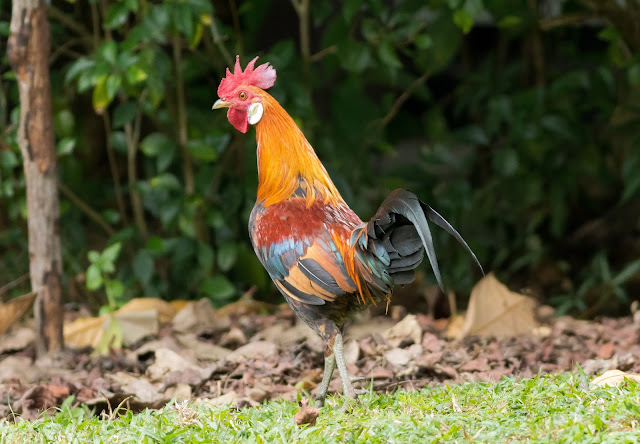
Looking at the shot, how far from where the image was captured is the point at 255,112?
3.08 m

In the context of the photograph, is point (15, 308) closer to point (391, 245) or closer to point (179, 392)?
point (179, 392)

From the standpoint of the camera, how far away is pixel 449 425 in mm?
2449

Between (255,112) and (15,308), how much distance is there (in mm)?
1790

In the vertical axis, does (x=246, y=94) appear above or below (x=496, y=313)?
above

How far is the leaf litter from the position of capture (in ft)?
10.8

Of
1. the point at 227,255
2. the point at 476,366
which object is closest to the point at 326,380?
the point at 476,366

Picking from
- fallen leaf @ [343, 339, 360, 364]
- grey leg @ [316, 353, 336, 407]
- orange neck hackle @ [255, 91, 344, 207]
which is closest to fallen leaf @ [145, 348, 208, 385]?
fallen leaf @ [343, 339, 360, 364]

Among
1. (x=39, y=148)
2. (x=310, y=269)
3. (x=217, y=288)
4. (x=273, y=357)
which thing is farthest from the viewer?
(x=217, y=288)

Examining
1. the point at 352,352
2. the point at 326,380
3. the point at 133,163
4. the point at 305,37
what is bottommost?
the point at 352,352

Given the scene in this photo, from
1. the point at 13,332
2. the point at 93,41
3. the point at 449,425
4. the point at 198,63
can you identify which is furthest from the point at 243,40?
the point at 449,425

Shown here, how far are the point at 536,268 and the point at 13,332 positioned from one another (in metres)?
3.93

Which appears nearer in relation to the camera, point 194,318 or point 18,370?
point 18,370

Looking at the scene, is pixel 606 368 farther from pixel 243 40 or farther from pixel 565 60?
pixel 565 60

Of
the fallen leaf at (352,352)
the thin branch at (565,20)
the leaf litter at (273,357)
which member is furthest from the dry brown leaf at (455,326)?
the thin branch at (565,20)
